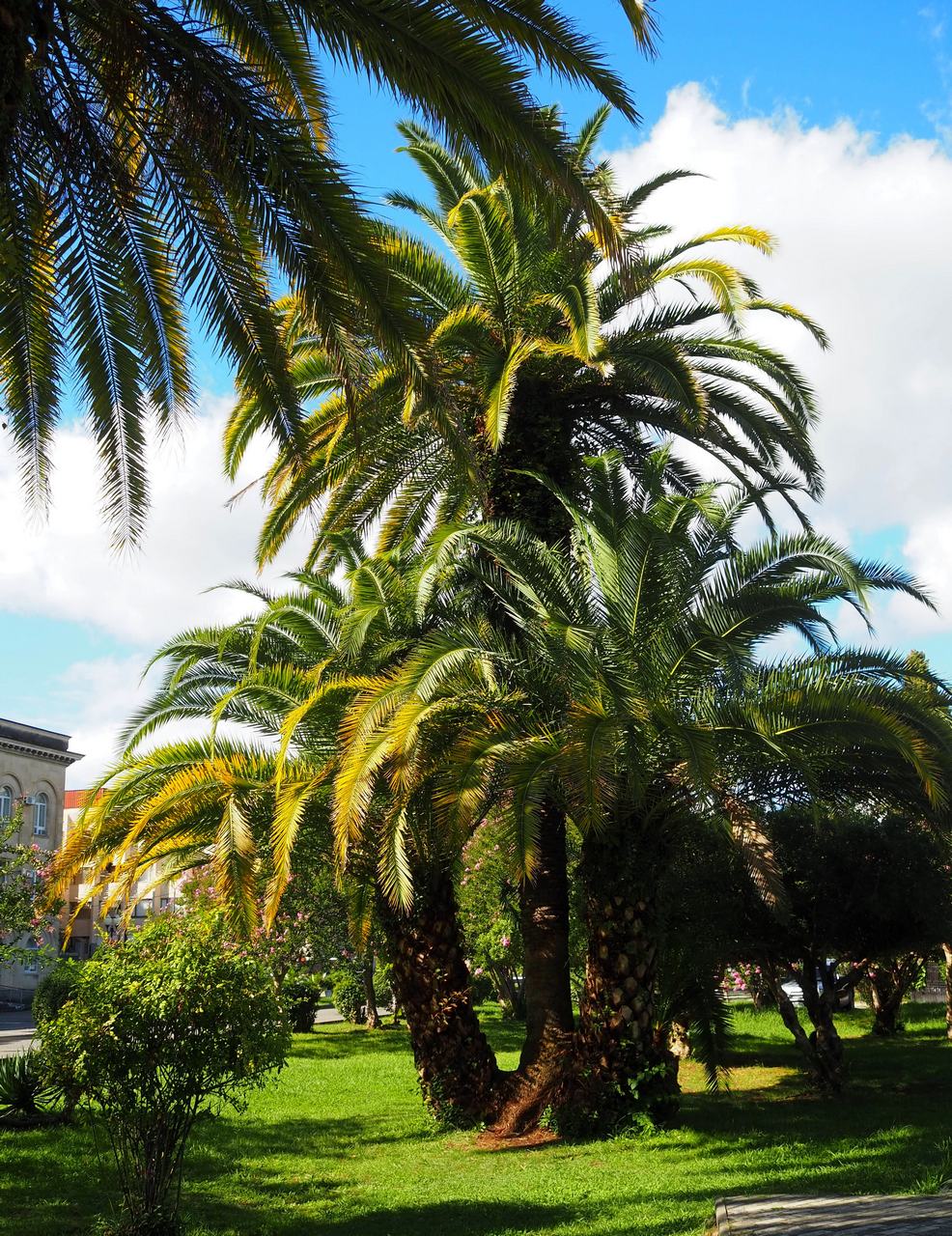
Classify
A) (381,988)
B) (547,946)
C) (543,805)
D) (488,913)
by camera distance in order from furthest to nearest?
1. (381,988)
2. (488,913)
3. (547,946)
4. (543,805)

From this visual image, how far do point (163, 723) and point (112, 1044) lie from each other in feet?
20.7

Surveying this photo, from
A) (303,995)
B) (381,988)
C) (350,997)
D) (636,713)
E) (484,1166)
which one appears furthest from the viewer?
(381,988)

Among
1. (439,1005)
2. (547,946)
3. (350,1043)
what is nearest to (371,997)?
(350,1043)

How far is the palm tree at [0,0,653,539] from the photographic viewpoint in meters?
6.37

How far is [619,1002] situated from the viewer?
1330 cm

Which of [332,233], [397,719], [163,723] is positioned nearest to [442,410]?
[332,233]

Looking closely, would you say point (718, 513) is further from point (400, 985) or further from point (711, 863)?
point (400, 985)

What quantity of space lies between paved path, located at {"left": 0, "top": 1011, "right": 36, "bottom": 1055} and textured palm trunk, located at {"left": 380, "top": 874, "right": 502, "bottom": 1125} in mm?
8230

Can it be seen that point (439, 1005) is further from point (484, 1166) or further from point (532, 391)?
point (532, 391)

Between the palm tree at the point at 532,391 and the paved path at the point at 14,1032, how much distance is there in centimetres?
1047

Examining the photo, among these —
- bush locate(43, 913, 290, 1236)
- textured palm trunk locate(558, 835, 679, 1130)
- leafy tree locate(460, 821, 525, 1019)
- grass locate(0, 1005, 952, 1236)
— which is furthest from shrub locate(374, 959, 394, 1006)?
bush locate(43, 913, 290, 1236)

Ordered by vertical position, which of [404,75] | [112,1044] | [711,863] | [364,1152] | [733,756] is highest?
[404,75]

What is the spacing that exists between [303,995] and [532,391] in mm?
18773

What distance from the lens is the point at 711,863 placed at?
15.0 meters
